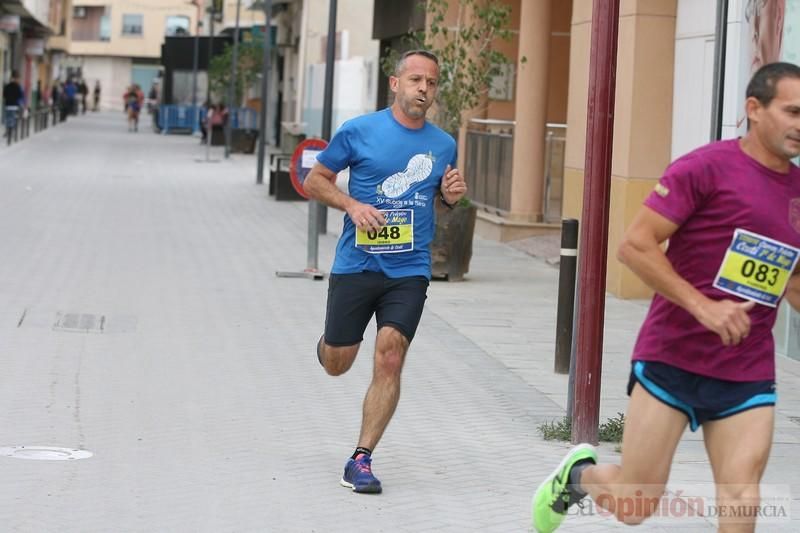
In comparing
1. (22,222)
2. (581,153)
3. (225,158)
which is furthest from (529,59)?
(225,158)

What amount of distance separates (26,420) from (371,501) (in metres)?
2.37

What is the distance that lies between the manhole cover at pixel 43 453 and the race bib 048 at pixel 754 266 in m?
3.67

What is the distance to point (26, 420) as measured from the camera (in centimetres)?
856

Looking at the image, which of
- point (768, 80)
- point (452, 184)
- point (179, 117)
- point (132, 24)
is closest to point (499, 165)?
point (452, 184)

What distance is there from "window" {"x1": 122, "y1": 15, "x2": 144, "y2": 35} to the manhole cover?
109m

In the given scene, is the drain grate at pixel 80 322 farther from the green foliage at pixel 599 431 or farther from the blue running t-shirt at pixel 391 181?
the blue running t-shirt at pixel 391 181

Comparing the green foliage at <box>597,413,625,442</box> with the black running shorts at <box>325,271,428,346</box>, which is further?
the green foliage at <box>597,413,625,442</box>

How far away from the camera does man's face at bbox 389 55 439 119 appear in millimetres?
7152

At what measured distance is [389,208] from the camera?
23.6ft

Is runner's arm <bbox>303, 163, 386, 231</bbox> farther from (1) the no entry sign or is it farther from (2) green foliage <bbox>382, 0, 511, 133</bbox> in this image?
(2) green foliage <bbox>382, 0, 511, 133</bbox>

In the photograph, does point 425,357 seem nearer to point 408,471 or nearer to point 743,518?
point 408,471

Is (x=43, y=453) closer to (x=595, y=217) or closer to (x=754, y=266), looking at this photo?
(x=595, y=217)

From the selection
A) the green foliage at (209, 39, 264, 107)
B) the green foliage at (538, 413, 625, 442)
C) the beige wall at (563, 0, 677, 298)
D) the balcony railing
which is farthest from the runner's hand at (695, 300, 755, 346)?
the green foliage at (209, 39, 264, 107)

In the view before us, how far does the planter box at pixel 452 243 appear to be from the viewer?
644 inches
